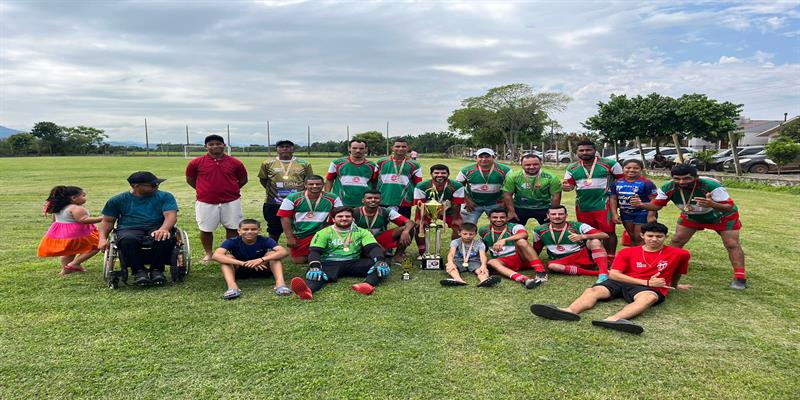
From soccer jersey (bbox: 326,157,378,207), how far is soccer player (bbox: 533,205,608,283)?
2.39 metres

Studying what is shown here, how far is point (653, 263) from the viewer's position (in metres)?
4.61

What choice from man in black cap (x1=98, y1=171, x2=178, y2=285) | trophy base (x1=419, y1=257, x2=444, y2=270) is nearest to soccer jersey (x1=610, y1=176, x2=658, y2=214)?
trophy base (x1=419, y1=257, x2=444, y2=270)

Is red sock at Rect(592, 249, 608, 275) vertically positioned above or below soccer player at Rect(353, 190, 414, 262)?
below

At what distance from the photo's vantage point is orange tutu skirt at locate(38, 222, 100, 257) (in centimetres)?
547

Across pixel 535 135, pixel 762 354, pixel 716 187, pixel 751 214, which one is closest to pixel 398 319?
pixel 762 354

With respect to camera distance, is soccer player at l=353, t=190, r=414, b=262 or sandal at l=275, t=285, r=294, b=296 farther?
soccer player at l=353, t=190, r=414, b=262

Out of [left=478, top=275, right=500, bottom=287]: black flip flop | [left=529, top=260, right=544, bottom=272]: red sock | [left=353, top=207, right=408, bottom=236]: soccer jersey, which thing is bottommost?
[left=478, top=275, right=500, bottom=287]: black flip flop

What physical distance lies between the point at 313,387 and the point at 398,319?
1.29 m

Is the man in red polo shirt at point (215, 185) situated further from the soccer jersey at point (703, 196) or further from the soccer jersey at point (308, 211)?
the soccer jersey at point (703, 196)

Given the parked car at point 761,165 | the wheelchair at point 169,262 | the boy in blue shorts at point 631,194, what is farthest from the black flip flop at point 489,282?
the parked car at point 761,165

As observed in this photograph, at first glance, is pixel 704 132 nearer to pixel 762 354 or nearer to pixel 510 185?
pixel 510 185

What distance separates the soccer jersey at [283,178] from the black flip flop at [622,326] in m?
4.31

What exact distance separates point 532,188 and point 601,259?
1296mm

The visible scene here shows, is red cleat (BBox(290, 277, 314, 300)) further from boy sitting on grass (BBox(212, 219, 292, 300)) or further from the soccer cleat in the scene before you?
the soccer cleat
